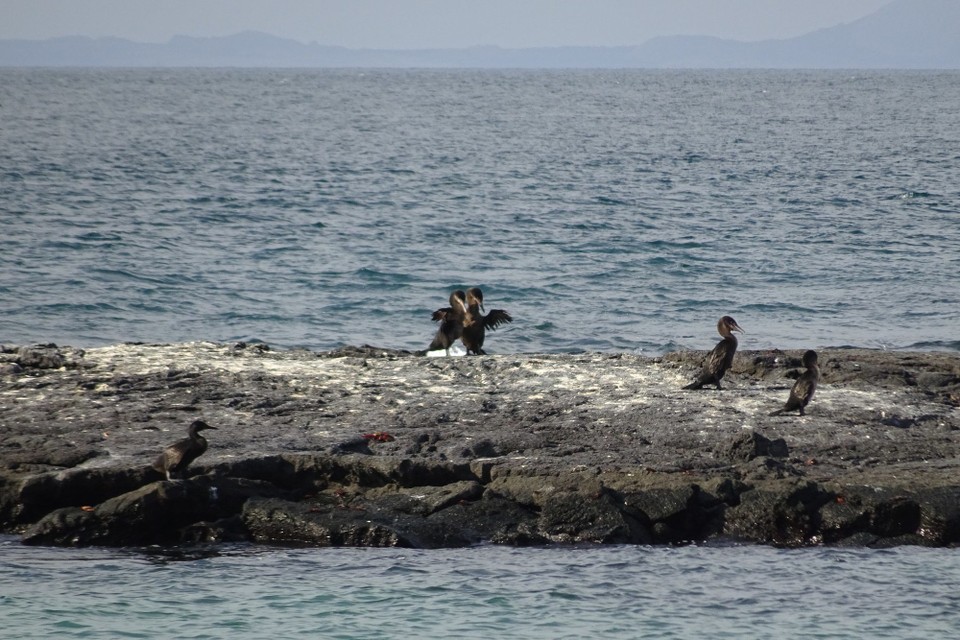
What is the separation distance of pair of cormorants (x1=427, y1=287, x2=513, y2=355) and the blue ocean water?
11.4 feet

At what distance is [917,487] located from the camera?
992cm

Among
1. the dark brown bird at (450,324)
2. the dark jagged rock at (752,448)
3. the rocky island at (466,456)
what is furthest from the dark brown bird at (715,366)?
the dark brown bird at (450,324)

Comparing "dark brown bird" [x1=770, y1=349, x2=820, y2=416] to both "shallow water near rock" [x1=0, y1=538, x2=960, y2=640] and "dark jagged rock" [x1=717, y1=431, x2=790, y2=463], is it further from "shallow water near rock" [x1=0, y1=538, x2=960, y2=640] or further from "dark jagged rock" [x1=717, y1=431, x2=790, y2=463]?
"shallow water near rock" [x1=0, y1=538, x2=960, y2=640]

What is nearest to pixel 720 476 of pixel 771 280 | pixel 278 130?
pixel 771 280

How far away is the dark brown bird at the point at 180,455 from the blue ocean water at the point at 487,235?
30.5 feet

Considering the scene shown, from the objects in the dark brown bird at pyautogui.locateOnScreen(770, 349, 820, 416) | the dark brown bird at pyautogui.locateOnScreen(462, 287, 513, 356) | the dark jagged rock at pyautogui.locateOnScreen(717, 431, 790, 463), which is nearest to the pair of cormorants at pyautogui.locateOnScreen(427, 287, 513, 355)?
the dark brown bird at pyautogui.locateOnScreen(462, 287, 513, 356)

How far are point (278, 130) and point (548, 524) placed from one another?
199 feet

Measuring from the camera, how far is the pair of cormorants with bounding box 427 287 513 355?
15.0 m

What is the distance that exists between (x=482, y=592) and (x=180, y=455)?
8.02 feet

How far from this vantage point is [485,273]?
26109 millimetres

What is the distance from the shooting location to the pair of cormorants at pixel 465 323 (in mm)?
15008

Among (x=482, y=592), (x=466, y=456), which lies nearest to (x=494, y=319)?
(x=466, y=456)

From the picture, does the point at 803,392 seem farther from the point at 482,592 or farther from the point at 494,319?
the point at 494,319

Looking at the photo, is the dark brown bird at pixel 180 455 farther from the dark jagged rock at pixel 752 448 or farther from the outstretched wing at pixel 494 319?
the outstretched wing at pixel 494 319
